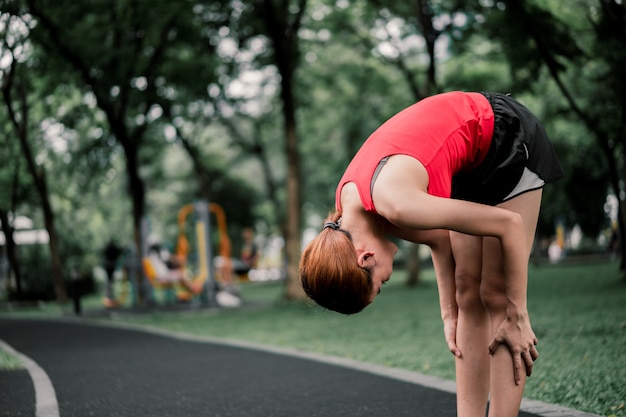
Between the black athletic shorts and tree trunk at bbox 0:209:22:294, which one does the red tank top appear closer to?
the black athletic shorts

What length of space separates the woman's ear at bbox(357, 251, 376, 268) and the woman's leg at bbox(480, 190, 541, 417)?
1.64 ft

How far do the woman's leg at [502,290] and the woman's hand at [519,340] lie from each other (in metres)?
0.04

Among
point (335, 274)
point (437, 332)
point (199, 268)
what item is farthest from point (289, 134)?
point (335, 274)

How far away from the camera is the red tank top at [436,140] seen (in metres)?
2.49

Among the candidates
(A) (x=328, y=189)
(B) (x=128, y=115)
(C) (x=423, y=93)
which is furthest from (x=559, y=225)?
(B) (x=128, y=115)

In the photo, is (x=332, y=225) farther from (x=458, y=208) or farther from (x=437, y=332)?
(x=437, y=332)

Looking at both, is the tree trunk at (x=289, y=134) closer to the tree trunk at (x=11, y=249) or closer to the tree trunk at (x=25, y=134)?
the tree trunk at (x=25, y=134)

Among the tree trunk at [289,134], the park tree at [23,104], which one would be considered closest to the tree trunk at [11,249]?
the park tree at [23,104]

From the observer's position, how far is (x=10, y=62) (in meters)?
17.6

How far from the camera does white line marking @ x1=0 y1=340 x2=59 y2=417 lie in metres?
5.15

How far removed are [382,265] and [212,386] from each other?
381 cm

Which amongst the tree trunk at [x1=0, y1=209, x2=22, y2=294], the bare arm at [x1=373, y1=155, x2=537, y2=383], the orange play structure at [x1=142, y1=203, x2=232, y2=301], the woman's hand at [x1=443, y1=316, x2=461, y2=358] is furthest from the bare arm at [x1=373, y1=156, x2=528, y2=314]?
the tree trunk at [x1=0, y1=209, x2=22, y2=294]

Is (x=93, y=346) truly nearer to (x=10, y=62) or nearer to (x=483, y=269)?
(x=483, y=269)

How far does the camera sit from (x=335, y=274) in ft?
8.37
